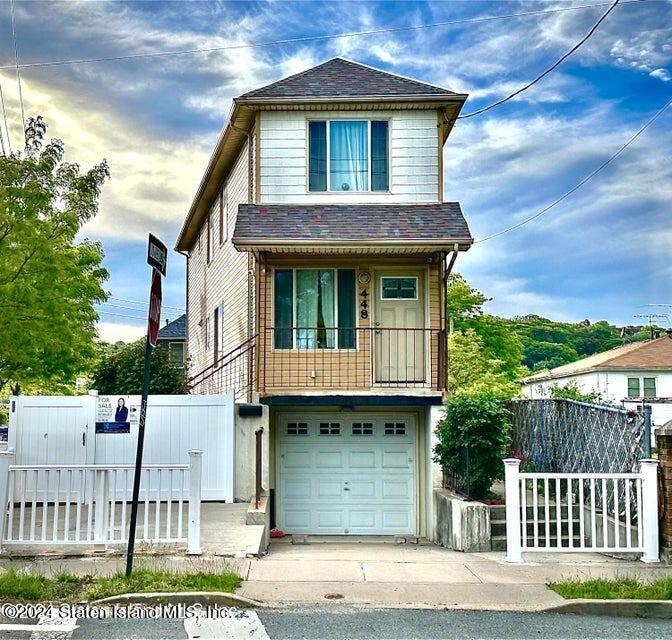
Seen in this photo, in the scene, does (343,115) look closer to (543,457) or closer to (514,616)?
(543,457)

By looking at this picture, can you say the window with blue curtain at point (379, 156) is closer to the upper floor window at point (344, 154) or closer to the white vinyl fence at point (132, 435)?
the upper floor window at point (344, 154)

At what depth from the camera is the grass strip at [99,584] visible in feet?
24.8

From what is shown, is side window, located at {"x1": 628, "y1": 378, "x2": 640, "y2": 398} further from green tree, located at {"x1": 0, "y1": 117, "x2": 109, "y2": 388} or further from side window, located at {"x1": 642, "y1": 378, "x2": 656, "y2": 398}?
green tree, located at {"x1": 0, "y1": 117, "x2": 109, "y2": 388}

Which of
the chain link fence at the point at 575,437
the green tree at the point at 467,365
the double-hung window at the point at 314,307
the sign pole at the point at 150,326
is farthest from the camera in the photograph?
the green tree at the point at 467,365

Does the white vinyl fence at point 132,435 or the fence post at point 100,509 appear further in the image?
the white vinyl fence at point 132,435

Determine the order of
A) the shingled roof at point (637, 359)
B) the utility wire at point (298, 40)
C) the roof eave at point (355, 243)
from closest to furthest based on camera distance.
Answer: the roof eave at point (355, 243) → the utility wire at point (298, 40) → the shingled roof at point (637, 359)

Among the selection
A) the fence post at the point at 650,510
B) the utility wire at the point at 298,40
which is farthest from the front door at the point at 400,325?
the fence post at the point at 650,510

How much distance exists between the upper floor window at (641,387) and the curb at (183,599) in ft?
108

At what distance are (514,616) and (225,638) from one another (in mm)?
2600

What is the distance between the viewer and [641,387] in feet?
122

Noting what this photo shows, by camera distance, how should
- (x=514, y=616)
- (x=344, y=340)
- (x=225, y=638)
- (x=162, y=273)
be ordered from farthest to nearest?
(x=344, y=340) < (x=162, y=273) < (x=514, y=616) < (x=225, y=638)

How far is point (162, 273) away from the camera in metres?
8.48

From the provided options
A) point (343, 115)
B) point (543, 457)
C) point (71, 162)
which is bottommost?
point (543, 457)

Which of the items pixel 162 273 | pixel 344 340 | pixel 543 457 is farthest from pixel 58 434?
pixel 543 457
